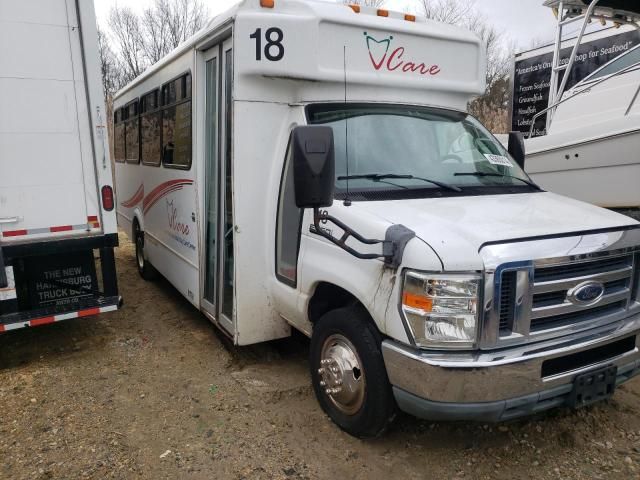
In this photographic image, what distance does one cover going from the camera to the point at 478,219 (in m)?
3.06

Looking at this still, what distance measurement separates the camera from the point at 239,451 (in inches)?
133

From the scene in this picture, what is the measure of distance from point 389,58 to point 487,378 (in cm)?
261

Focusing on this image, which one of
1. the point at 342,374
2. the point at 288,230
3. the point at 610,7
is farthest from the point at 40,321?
the point at 610,7

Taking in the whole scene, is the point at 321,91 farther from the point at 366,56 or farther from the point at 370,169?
the point at 370,169

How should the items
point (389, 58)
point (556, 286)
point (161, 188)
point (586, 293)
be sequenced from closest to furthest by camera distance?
point (556, 286) → point (586, 293) → point (389, 58) → point (161, 188)

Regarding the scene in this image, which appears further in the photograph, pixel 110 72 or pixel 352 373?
pixel 110 72

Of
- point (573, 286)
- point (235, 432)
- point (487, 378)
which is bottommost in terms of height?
point (235, 432)

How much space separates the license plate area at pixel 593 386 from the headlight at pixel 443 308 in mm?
709

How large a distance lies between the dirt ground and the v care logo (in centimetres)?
255

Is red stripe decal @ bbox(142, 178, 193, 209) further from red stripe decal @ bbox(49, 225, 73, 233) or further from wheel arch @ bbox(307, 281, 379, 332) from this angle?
wheel arch @ bbox(307, 281, 379, 332)

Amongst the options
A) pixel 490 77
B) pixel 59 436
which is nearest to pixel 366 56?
pixel 59 436

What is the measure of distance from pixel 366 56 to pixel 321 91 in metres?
0.45

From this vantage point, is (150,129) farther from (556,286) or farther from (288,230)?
(556,286)

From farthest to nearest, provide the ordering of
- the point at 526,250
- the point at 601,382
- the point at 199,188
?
the point at 199,188, the point at 601,382, the point at 526,250
